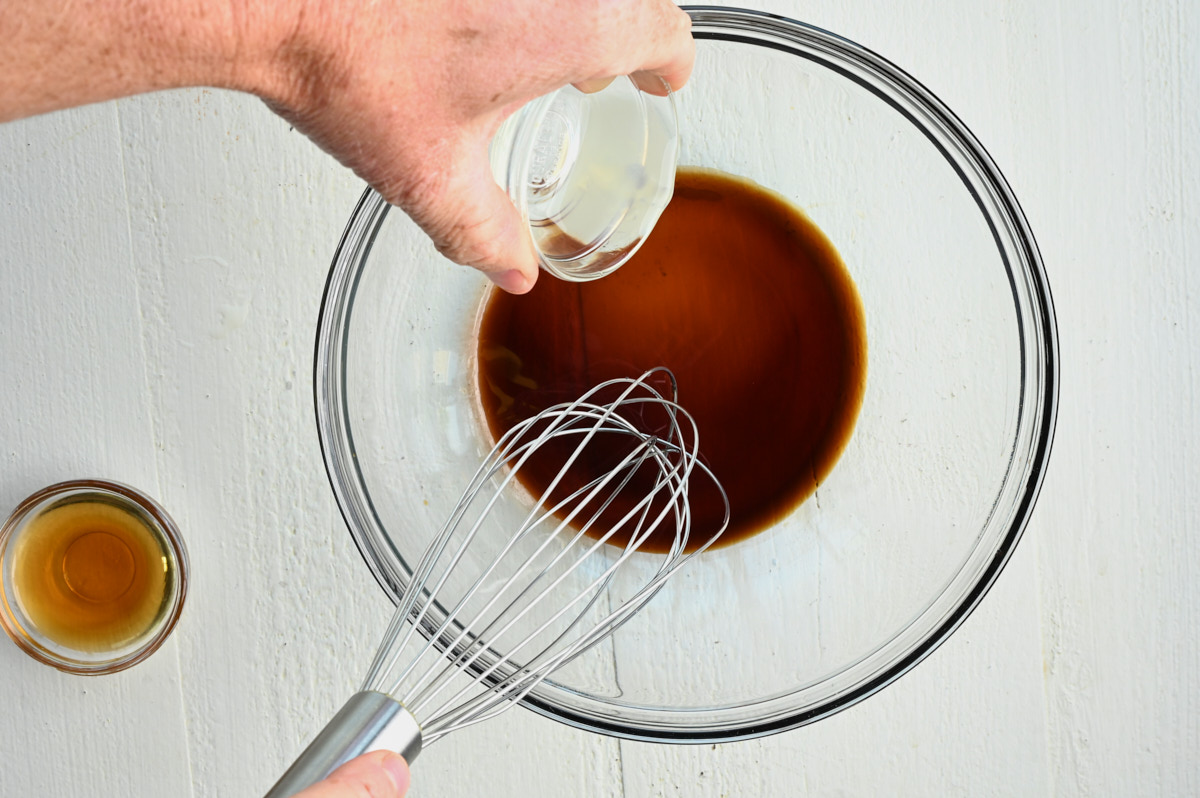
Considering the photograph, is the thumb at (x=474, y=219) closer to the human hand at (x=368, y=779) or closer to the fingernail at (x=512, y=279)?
the fingernail at (x=512, y=279)

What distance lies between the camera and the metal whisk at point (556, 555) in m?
0.52

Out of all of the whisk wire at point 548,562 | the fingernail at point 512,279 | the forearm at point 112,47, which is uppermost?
the forearm at point 112,47

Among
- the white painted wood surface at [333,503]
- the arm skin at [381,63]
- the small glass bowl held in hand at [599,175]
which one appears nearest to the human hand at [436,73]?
the arm skin at [381,63]

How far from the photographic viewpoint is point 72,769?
2.07 ft

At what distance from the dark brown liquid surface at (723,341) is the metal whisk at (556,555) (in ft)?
0.05

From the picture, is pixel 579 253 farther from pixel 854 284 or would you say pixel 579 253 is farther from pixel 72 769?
pixel 72 769

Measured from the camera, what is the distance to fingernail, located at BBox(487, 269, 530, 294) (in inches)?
16.0

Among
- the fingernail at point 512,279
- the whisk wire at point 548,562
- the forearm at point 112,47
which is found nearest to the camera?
the forearm at point 112,47

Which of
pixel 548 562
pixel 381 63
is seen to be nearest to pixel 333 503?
pixel 548 562

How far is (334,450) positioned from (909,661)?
1.21ft

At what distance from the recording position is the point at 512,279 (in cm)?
41

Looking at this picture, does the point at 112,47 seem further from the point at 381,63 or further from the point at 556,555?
the point at 556,555

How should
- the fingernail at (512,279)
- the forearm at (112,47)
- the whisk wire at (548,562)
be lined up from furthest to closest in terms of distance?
1. the whisk wire at (548,562)
2. the fingernail at (512,279)
3. the forearm at (112,47)

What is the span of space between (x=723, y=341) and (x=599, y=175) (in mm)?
138
